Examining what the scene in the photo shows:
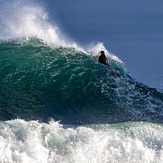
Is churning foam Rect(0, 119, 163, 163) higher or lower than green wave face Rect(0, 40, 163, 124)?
lower

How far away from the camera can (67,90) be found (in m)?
16.9

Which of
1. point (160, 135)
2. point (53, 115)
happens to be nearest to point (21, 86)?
point (53, 115)

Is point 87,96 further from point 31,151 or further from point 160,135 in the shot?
point 31,151

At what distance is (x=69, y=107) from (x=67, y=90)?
1.27m

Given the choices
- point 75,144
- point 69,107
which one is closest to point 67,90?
point 69,107

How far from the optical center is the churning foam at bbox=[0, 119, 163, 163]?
1062 cm

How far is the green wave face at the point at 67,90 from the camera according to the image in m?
15.0

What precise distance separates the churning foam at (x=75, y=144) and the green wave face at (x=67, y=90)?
6.95 feet

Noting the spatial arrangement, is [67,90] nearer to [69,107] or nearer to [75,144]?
[69,107]

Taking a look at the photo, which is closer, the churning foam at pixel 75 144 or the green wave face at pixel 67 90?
the churning foam at pixel 75 144

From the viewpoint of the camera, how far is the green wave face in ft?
49.1

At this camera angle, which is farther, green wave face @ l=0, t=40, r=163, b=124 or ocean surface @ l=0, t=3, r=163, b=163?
green wave face @ l=0, t=40, r=163, b=124

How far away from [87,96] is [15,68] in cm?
313

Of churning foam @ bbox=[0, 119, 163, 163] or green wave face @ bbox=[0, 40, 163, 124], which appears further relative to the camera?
green wave face @ bbox=[0, 40, 163, 124]
